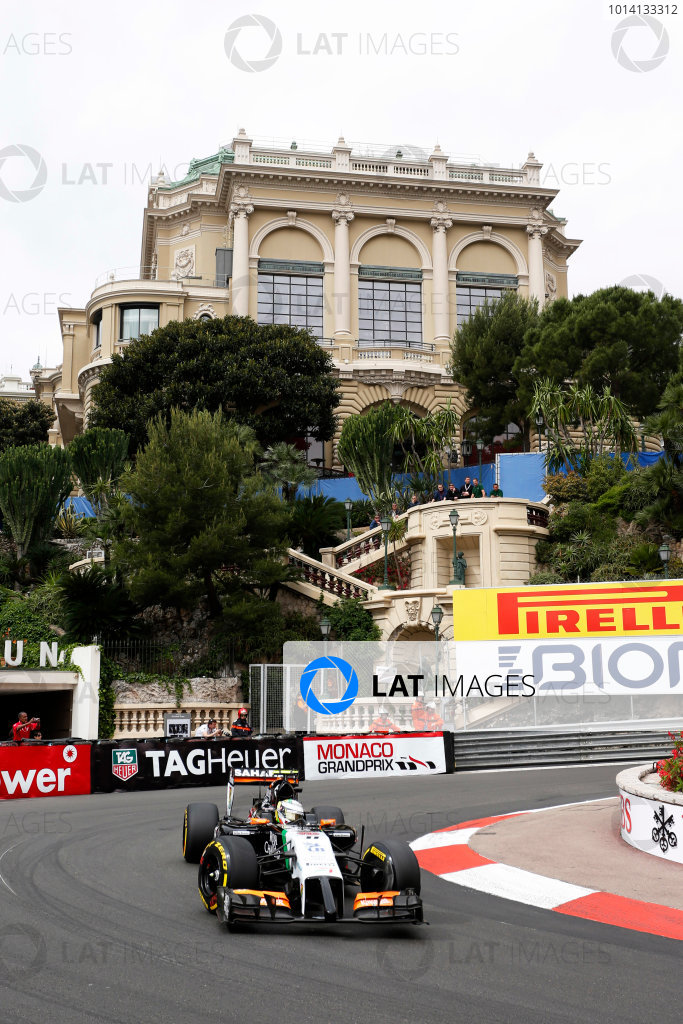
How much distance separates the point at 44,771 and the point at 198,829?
9491mm

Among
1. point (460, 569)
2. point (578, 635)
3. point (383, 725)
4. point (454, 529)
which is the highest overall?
point (454, 529)

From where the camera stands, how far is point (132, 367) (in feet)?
165

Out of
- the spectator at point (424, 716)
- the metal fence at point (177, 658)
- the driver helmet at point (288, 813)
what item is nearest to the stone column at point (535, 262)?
the metal fence at point (177, 658)

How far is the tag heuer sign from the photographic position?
20.5 metres

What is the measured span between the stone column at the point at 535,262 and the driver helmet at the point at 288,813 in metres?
58.0

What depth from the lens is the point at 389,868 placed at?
28.9ft

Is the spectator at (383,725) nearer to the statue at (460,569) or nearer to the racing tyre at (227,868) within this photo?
the statue at (460,569)

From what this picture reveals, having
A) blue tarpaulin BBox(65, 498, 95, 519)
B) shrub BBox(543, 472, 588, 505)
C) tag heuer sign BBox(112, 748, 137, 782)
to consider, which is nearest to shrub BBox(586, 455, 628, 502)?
shrub BBox(543, 472, 588, 505)

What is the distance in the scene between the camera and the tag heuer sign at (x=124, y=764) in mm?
20516
